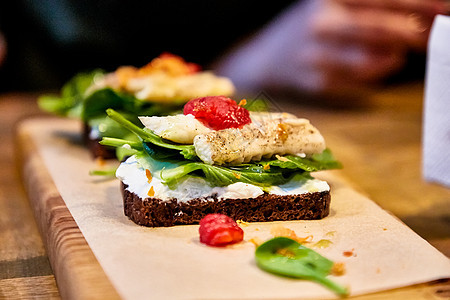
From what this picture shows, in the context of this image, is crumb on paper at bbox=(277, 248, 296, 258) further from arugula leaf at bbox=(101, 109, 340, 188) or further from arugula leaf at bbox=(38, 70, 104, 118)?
arugula leaf at bbox=(38, 70, 104, 118)

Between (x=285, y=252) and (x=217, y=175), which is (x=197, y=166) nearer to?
(x=217, y=175)

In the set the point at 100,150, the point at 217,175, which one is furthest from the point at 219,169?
the point at 100,150

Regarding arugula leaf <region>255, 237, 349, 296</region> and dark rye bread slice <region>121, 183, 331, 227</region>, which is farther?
dark rye bread slice <region>121, 183, 331, 227</region>

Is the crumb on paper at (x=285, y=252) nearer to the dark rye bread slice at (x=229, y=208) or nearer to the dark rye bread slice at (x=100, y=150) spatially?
the dark rye bread slice at (x=229, y=208)

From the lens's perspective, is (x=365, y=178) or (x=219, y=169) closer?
(x=219, y=169)

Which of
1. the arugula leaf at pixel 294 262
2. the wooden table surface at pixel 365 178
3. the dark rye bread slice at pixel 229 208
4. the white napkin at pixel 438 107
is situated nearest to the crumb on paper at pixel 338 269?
the arugula leaf at pixel 294 262

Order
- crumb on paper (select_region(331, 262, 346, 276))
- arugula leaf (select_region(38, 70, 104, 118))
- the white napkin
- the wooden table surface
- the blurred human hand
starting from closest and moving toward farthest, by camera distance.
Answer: crumb on paper (select_region(331, 262, 346, 276)), the wooden table surface, the white napkin, arugula leaf (select_region(38, 70, 104, 118)), the blurred human hand

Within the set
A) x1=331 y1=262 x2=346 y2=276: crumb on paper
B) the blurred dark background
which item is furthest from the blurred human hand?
x1=331 y1=262 x2=346 y2=276: crumb on paper

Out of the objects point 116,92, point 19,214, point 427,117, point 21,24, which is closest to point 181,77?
point 116,92
